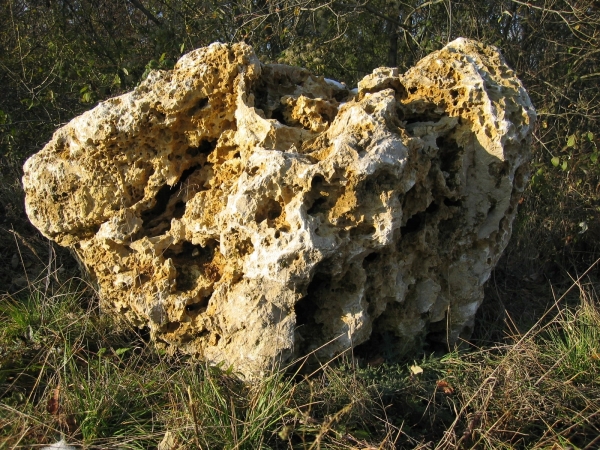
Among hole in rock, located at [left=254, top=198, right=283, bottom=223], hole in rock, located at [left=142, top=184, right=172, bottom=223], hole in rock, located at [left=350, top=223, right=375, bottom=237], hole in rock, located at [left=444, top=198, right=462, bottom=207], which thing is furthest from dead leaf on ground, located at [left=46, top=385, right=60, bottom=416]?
hole in rock, located at [left=444, top=198, right=462, bottom=207]

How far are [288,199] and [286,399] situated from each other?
1038 millimetres

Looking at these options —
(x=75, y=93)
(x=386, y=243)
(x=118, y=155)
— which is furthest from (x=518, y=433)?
(x=75, y=93)

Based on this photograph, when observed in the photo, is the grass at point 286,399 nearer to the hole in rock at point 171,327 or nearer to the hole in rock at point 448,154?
the hole in rock at point 171,327

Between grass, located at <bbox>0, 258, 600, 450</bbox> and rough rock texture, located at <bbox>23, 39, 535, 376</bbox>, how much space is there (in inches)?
10.8

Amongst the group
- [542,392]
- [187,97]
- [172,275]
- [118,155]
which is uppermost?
[187,97]

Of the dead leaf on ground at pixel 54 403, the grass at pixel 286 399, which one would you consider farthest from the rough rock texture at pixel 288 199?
the dead leaf on ground at pixel 54 403

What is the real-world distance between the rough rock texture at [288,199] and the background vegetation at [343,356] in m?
0.29

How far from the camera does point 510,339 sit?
390 centimetres

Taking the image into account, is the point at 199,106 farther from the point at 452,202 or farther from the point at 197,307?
the point at 452,202

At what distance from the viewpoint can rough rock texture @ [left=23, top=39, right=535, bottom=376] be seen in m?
3.04

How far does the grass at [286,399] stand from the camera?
270 centimetres

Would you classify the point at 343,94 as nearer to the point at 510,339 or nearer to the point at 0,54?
the point at 510,339

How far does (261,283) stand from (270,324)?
23 cm

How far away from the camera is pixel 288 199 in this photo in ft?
9.83
